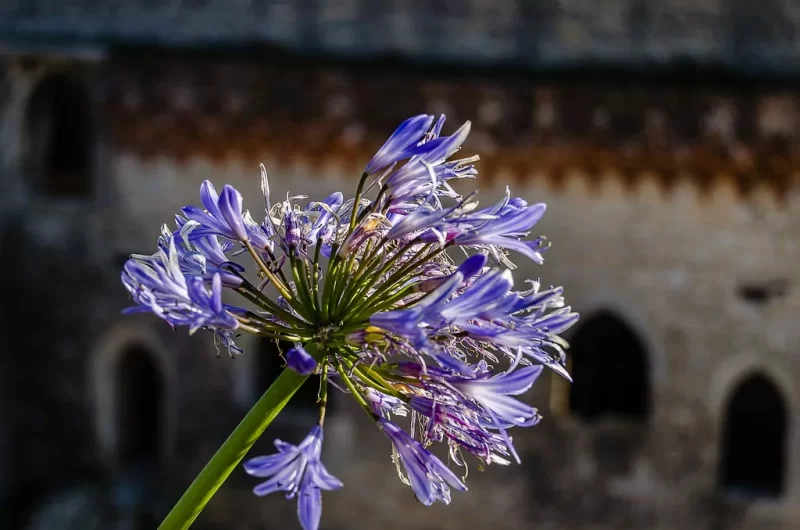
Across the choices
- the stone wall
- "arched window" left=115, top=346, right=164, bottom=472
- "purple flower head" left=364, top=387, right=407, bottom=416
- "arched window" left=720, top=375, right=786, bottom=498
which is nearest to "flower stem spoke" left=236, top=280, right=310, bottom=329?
"purple flower head" left=364, top=387, right=407, bottom=416

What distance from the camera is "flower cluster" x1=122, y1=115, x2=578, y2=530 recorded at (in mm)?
929

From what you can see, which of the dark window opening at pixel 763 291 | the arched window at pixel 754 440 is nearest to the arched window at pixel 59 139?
the dark window opening at pixel 763 291

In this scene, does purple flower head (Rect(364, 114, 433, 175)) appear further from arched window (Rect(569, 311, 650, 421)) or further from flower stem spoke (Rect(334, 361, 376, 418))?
arched window (Rect(569, 311, 650, 421))

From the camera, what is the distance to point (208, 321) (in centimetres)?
94

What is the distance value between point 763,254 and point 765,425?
51.9 inches

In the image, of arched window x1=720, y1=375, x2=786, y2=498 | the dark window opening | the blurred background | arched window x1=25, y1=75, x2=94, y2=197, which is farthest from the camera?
arched window x1=25, y1=75, x2=94, y2=197

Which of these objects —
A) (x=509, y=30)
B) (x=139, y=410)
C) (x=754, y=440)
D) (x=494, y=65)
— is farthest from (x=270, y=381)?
(x=754, y=440)

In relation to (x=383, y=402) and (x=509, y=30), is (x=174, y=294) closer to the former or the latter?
(x=383, y=402)

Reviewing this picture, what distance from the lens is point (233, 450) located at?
34.7 inches

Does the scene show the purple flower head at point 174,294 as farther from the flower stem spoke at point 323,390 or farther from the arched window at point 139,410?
the arched window at point 139,410

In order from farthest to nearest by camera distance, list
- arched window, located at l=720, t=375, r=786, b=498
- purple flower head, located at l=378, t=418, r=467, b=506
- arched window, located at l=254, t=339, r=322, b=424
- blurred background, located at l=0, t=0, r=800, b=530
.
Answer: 1. arched window, located at l=254, t=339, r=322, b=424
2. arched window, located at l=720, t=375, r=786, b=498
3. blurred background, located at l=0, t=0, r=800, b=530
4. purple flower head, located at l=378, t=418, r=467, b=506

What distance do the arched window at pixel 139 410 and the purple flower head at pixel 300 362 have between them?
6.64 meters

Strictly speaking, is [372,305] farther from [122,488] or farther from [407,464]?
[122,488]

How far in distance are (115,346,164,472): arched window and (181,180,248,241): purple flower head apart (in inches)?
250
